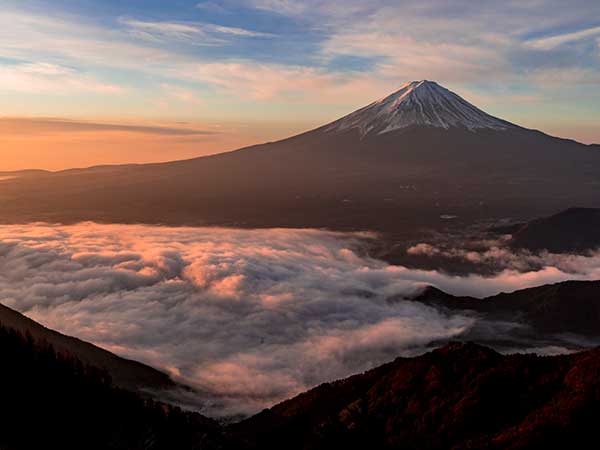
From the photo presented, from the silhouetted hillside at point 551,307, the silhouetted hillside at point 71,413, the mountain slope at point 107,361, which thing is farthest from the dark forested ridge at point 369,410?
the silhouetted hillside at point 551,307

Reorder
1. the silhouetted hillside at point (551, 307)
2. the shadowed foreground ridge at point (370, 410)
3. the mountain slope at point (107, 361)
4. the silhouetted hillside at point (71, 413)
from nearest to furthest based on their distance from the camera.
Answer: the shadowed foreground ridge at point (370, 410)
the silhouetted hillside at point (71, 413)
the mountain slope at point (107, 361)
the silhouetted hillside at point (551, 307)

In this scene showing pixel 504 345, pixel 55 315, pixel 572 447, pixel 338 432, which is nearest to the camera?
pixel 572 447

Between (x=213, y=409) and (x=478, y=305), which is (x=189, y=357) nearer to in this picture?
(x=213, y=409)

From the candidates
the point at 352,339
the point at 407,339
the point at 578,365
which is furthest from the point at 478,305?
the point at 578,365

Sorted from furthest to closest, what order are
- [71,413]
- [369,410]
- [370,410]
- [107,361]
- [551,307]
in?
1. [551,307]
2. [107,361]
3. [369,410]
4. [370,410]
5. [71,413]

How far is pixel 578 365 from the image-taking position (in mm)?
57938

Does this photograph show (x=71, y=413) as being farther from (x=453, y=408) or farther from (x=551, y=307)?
(x=551, y=307)

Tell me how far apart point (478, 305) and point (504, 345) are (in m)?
28.8

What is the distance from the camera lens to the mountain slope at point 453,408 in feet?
159

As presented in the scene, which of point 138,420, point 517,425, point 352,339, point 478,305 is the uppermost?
point 517,425

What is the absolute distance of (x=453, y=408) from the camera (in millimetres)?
59188

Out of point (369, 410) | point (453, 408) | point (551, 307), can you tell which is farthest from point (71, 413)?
point (551, 307)

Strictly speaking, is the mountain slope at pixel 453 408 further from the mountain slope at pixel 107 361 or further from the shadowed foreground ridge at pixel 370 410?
the mountain slope at pixel 107 361

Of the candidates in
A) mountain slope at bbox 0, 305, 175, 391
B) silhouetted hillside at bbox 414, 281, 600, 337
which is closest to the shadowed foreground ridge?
mountain slope at bbox 0, 305, 175, 391
